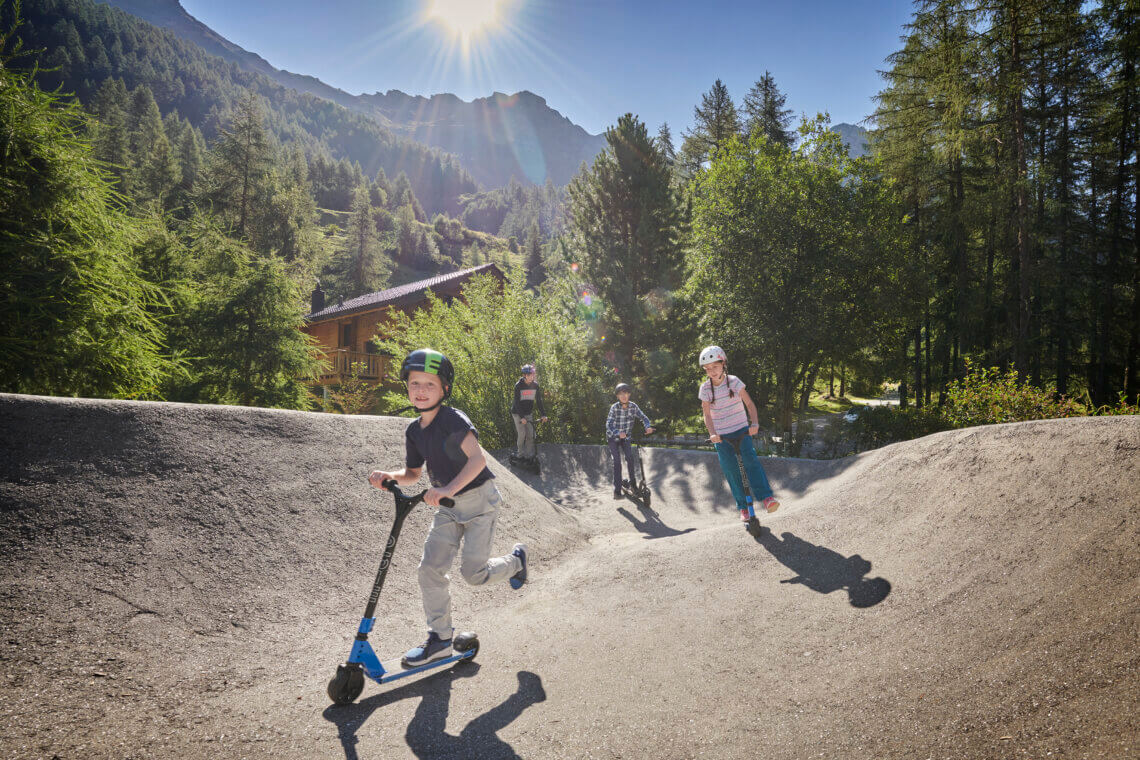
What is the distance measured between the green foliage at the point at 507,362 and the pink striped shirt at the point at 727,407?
9453mm

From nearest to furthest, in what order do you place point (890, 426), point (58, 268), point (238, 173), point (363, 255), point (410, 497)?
1. point (410, 497)
2. point (58, 268)
3. point (890, 426)
4. point (238, 173)
5. point (363, 255)

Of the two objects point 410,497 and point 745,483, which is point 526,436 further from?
point 410,497

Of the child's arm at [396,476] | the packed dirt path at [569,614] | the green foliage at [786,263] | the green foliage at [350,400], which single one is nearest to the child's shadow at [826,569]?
the packed dirt path at [569,614]

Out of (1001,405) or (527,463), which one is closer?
(1001,405)

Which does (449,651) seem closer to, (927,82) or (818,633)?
(818,633)

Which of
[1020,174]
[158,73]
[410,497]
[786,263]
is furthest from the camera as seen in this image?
[158,73]

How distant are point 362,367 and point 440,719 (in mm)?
23592

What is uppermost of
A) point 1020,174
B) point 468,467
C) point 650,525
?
point 1020,174

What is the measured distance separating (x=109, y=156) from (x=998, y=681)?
258 ft

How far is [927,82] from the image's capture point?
1861 centimetres

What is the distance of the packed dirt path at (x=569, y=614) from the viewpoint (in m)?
2.71

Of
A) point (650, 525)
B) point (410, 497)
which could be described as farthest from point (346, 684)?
point (650, 525)

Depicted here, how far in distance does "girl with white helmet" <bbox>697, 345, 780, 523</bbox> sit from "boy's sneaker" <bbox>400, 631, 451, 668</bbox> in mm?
3924

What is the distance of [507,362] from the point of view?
16.0 metres
